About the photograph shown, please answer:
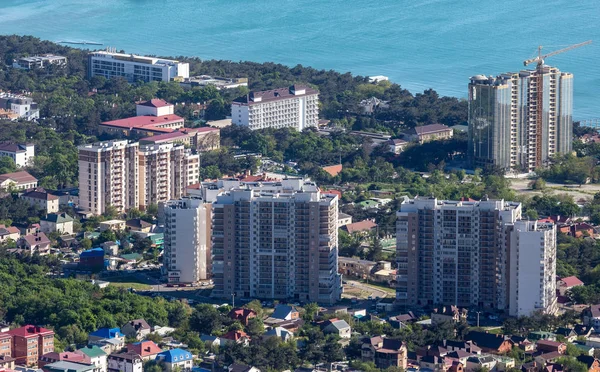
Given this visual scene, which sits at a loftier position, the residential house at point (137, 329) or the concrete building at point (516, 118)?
the concrete building at point (516, 118)

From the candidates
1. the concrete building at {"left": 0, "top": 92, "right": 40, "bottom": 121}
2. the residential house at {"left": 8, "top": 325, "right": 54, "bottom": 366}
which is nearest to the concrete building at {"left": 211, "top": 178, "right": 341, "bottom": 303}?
the residential house at {"left": 8, "top": 325, "right": 54, "bottom": 366}

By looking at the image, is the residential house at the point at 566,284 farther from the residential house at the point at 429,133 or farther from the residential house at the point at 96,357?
the residential house at the point at 429,133

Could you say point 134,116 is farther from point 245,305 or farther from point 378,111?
point 245,305

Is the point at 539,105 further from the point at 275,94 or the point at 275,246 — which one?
the point at 275,246

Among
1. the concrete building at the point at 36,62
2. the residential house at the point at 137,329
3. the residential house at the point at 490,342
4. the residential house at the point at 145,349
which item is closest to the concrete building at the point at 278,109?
the concrete building at the point at 36,62

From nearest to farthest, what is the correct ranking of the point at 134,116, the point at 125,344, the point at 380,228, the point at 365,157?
the point at 125,344 → the point at 380,228 → the point at 365,157 → the point at 134,116

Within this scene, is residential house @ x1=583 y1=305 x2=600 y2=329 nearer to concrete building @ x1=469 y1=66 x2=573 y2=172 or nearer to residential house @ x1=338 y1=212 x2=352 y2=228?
residential house @ x1=338 y1=212 x2=352 y2=228

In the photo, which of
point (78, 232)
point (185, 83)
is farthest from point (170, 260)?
point (185, 83)
